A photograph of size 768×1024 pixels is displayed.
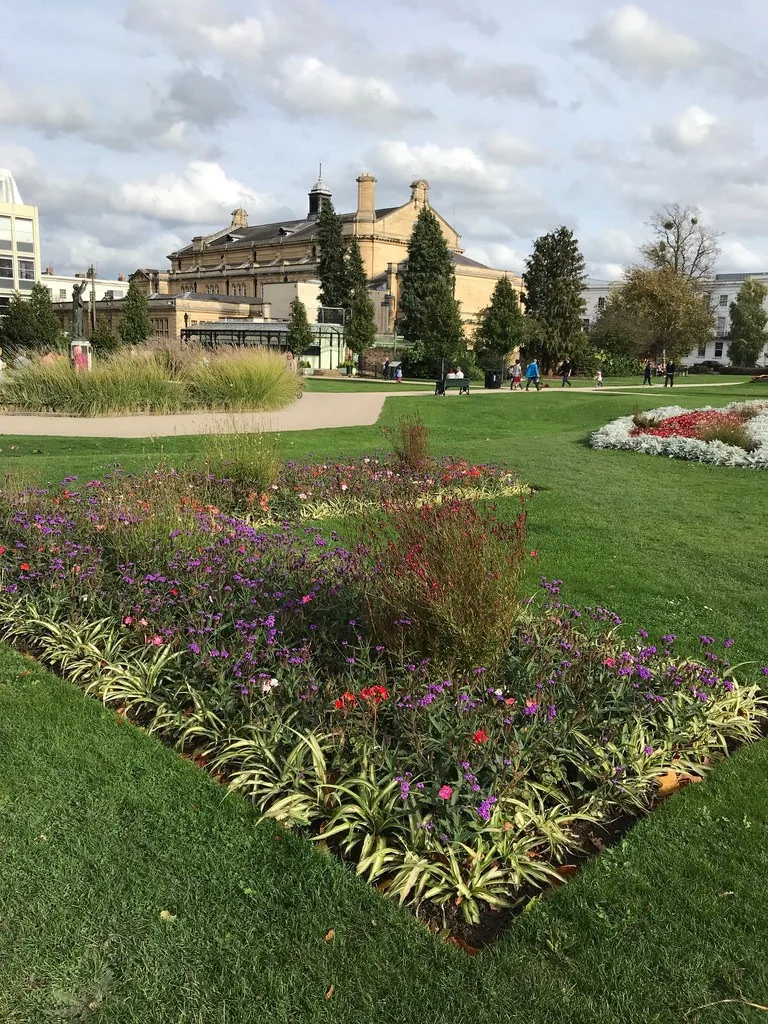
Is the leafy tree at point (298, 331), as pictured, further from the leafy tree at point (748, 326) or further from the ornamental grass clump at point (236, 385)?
the leafy tree at point (748, 326)

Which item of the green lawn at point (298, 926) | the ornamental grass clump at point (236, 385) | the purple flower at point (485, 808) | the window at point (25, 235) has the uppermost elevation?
the window at point (25, 235)

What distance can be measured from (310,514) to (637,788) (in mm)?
5429

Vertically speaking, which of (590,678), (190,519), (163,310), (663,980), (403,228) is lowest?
(663,980)

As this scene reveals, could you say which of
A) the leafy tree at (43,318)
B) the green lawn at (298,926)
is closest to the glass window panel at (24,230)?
the leafy tree at (43,318)

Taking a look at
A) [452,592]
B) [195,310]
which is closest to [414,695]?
[452,592]

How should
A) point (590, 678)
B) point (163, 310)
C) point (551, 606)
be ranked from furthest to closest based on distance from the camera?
point (163, 310), point (551, 606), point (590, 678)

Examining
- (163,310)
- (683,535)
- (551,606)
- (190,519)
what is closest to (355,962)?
(551,606)

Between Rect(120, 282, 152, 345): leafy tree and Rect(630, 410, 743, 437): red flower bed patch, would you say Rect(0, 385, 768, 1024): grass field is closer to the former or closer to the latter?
Rect(630, 410, 743, 437): red flower bed patch

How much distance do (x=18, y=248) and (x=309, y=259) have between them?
1913 inches

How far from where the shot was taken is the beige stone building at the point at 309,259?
7675 cm

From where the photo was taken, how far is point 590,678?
12.3ft

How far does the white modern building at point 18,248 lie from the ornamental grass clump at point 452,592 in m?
113

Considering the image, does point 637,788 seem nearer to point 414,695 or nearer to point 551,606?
point 414,695

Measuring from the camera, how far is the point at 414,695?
3482 millimetres
